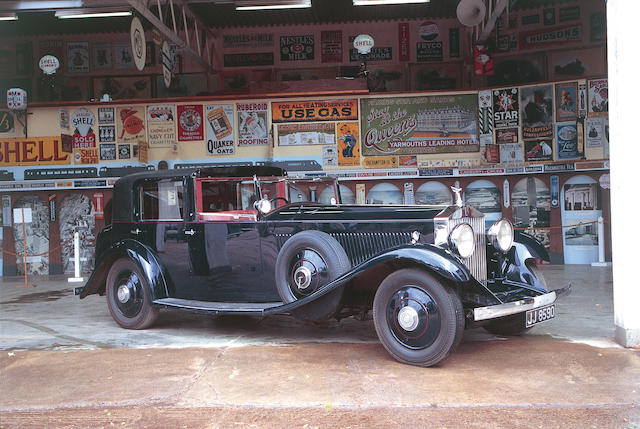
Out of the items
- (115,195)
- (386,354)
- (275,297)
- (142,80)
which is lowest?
(386,354)

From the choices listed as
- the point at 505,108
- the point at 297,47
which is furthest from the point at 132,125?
the point at 505,108

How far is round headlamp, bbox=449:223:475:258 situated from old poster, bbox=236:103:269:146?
8.36 meters

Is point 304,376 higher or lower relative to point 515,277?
lower

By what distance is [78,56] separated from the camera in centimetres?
1548

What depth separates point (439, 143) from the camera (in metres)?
11.9

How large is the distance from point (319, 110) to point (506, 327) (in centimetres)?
788

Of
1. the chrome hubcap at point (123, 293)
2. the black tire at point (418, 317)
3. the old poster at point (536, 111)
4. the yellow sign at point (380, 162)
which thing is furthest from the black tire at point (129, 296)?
the old poster at point (536, 111)

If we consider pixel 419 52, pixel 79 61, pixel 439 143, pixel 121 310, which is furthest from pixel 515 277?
pixel 79 61

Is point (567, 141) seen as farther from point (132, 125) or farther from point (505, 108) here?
point (132, 125)

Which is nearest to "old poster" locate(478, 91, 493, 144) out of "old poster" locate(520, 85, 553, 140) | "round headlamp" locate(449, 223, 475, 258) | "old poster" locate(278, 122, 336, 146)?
"old poster" locate(520, 85, 553, 140)

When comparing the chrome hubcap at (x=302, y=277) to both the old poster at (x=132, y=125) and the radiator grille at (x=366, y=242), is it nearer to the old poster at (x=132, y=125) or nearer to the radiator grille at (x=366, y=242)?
the radiator grille at (x=366, y=242)

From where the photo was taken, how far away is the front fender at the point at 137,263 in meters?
5.54

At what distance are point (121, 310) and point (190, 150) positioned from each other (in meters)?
6.84

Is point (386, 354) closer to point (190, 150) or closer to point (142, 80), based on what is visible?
point (190, 150)
